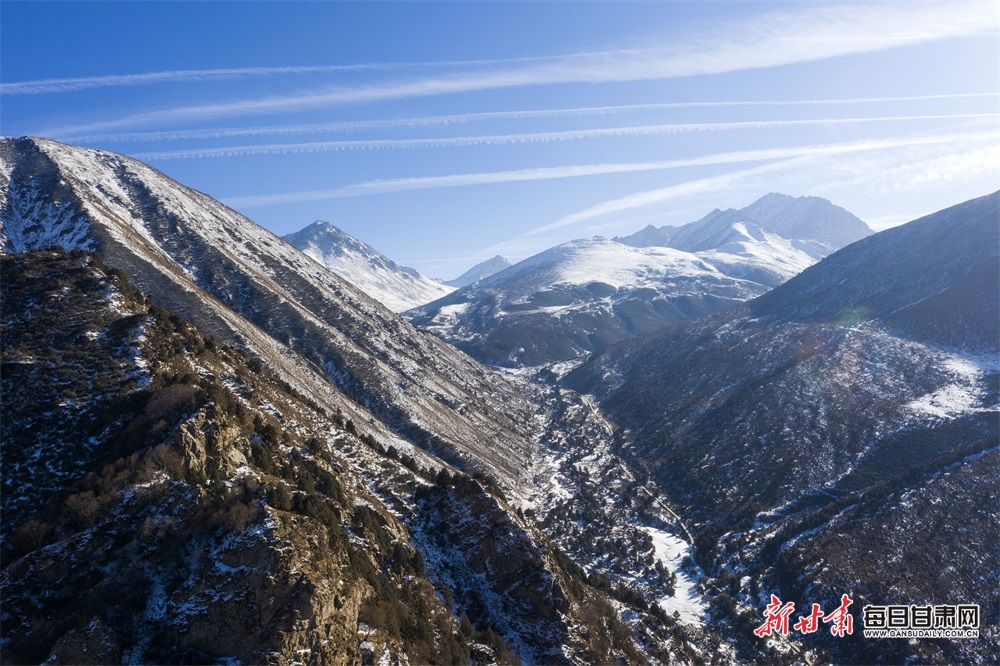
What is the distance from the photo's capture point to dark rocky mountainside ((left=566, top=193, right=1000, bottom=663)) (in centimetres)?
6588

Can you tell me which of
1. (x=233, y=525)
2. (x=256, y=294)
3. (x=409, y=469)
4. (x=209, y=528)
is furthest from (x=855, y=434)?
(x=256, y=294)

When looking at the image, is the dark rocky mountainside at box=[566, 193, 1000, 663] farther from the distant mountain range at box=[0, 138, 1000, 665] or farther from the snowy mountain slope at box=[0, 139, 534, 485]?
the snowy mountain slope at box=[0, 139, 534, 485]

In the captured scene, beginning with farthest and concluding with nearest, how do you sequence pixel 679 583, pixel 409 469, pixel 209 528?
pixel 679 583, pixel 409 469, pixel 209 528

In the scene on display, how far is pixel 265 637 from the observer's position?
25219 millimetres

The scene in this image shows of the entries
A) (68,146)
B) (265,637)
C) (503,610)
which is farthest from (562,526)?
(68,146)

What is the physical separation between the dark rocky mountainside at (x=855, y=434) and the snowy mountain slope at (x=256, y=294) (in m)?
39.2

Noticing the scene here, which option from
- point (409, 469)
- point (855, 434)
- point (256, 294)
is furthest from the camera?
point (256, 294)

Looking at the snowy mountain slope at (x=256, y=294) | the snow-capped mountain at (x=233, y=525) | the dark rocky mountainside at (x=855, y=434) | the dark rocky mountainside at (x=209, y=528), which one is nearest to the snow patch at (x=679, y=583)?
the snow-capped mountain at (x=233, y=525)

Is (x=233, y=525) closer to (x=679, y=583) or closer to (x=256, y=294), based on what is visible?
(x=679, y=583)

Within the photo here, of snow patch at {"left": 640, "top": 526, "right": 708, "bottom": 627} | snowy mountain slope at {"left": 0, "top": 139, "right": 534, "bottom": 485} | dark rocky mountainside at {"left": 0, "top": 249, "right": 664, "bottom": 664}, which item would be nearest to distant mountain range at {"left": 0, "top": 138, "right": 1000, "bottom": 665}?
dark rocky mountainside at {"left": 0, "top": 249, "right": 664, "bottom": 664}

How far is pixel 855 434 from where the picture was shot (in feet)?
330

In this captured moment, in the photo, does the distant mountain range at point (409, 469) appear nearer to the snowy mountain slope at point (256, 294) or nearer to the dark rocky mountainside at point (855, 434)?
the dark rocky mountainside at point (855, 434)

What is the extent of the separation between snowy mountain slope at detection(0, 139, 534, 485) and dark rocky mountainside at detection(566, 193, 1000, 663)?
1542 inches

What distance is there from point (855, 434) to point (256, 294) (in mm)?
123849
